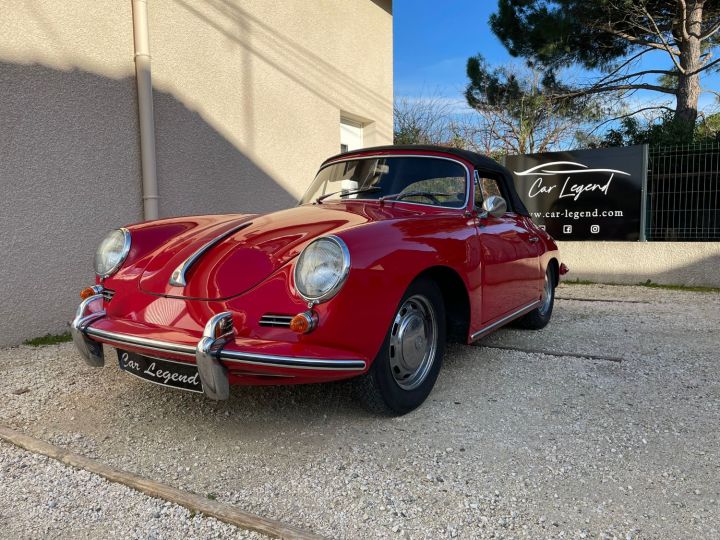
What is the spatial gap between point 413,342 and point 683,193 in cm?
722

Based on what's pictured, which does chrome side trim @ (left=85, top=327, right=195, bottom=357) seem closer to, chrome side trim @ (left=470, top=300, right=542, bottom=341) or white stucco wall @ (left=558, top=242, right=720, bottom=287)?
chrome side trim @ (left=470, top=300, right=542, bottom=341)

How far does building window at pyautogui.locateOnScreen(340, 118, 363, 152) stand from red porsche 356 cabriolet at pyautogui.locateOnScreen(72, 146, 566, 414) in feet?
17.8

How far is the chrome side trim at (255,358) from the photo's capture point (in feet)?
6.75

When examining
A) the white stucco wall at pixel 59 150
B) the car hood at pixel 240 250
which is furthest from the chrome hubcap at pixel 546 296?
the white stucco wall at pixel 59 150

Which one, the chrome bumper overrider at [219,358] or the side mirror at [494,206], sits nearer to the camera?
the chrome bumper overrider at [219,358]

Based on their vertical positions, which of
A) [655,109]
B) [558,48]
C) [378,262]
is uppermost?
[558,48]

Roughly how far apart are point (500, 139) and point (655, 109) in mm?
6015

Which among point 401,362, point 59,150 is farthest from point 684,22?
point 59,150

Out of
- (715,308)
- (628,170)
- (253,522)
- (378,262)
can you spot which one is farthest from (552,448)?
(628,170)

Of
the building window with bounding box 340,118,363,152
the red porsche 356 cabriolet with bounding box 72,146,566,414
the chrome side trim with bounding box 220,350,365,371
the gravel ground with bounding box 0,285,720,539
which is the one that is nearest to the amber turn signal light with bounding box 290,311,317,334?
the red porsche 356 cabriolet with bounding box 72,146,566,414

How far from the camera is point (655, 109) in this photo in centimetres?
1202

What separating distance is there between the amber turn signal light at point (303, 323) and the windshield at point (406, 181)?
1337 millimetres

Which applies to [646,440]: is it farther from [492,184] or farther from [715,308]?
[715,308]

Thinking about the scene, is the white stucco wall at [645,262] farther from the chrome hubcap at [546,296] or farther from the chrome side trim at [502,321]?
the chrome side trim at [502,321]
